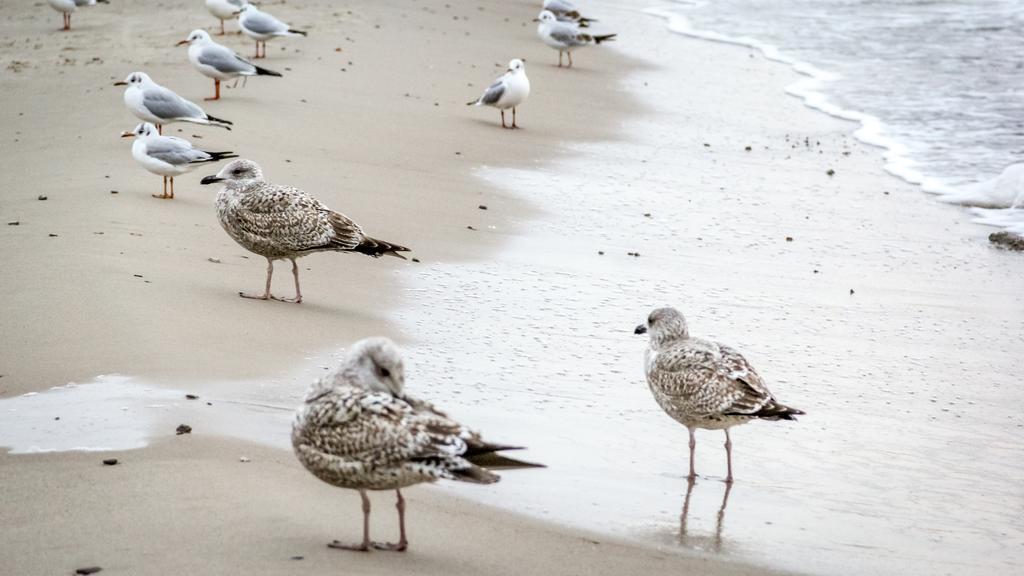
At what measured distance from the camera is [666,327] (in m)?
6.69

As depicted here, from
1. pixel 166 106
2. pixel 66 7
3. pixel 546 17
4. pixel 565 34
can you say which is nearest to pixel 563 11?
pixel 546 17

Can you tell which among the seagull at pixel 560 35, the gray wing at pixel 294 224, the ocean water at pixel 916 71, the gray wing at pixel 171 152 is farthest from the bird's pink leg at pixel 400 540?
the seagull at pixel 560 35

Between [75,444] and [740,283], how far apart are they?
5.04 meters

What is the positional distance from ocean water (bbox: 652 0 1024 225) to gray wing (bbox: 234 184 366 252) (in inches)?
245

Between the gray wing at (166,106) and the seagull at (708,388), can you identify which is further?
the gray wing at (166,106)

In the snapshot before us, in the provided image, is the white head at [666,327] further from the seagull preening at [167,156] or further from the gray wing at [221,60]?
the gray wing at [221,60]

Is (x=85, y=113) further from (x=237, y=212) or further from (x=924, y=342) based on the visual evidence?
(x=924, y=342)

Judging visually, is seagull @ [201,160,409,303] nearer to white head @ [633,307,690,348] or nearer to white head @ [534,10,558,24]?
white head @ [633,307,690,348]

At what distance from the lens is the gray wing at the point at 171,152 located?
10227mm

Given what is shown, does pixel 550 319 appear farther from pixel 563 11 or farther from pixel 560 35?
pixel 563 11

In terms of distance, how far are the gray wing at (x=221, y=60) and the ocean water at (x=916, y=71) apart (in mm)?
6674

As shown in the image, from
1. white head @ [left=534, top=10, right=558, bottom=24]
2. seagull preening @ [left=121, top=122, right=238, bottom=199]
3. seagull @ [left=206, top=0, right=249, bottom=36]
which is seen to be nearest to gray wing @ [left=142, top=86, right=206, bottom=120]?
seagull preening @ [left=121, top=122, right=238, bottom=199]

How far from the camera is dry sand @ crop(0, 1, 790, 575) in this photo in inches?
193

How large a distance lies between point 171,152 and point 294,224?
251 centimetres
